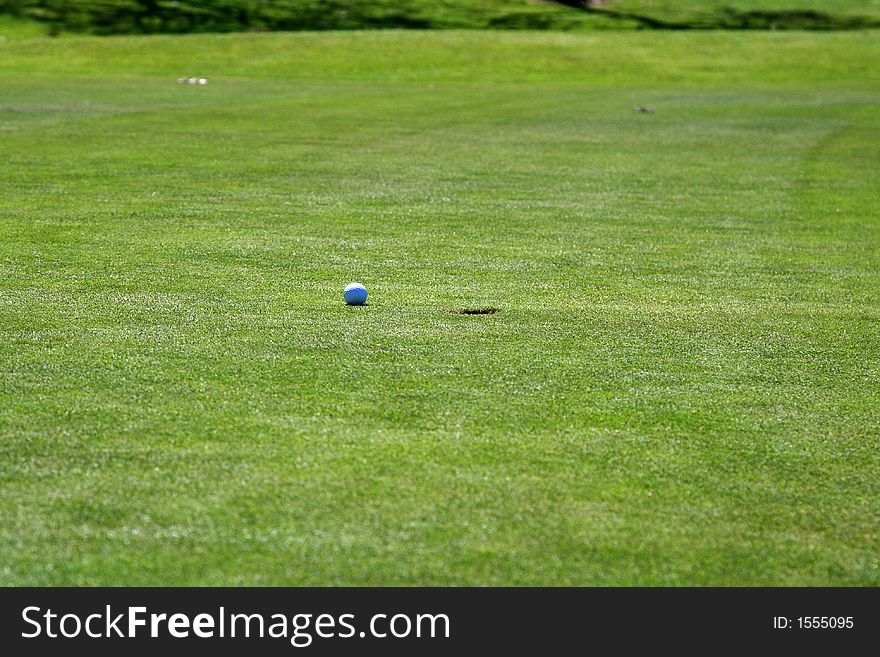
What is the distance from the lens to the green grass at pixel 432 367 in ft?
17.7

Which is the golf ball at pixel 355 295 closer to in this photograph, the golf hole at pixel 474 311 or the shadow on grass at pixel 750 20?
the golf hole at pixel 474 311

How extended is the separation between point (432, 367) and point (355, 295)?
198 centimetres

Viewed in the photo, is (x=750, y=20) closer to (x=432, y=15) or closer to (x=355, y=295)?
→ (x=432, y=15)

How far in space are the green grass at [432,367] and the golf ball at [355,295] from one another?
119 mm

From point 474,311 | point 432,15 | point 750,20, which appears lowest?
point 432,15

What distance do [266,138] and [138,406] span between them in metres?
15.8

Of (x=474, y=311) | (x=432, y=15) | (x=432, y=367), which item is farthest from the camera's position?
(x=432, y=15)

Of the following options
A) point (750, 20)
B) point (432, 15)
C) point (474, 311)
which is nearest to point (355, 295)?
point (474, 311)

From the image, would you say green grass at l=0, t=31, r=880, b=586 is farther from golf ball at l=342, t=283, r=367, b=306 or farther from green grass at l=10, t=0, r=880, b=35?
green grass at l=10, t=0, r=880, b=35

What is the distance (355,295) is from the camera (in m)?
9.72

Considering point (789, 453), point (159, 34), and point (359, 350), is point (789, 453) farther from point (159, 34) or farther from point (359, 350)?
point (159, 34)

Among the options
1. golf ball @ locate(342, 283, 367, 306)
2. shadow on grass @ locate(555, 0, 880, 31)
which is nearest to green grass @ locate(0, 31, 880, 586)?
golf ball @ locate(342, 283, 367, 306)

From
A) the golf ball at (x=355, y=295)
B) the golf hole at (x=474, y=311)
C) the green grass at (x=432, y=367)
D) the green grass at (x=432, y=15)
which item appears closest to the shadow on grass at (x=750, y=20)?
the green grass at (x=432, y=15)
